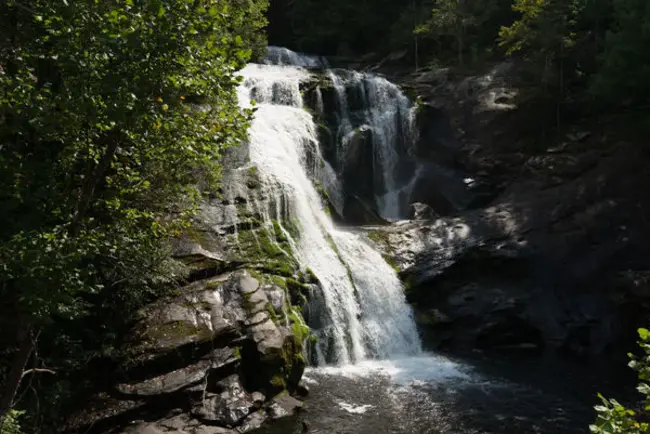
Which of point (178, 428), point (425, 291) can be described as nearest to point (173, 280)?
point (178, 428)

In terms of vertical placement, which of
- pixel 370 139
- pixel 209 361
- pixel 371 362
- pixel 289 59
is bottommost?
pixel 371 362

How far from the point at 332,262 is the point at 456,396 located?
19.5 ft

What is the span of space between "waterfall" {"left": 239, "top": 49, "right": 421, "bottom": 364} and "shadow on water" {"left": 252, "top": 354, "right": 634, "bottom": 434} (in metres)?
0.89

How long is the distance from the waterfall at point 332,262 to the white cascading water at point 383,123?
3.42 metres

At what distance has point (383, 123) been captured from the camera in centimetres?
2638

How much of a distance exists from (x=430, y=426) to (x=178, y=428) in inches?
209

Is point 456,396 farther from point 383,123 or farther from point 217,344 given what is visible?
point 383,123

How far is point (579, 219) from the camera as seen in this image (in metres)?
20.8

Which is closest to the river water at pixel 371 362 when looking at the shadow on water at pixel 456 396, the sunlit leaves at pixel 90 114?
the shadow on water at pixel 456 396

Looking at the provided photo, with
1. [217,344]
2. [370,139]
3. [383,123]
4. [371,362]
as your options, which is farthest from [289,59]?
[217,344]

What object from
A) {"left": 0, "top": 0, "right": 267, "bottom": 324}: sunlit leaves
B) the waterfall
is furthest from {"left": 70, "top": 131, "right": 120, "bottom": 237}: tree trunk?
the waterfall

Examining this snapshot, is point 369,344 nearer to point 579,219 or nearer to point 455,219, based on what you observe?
point 455,219

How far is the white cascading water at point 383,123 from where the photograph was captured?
25.5m

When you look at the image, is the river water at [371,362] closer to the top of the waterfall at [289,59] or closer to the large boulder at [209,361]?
the large boulder at [209,361]
